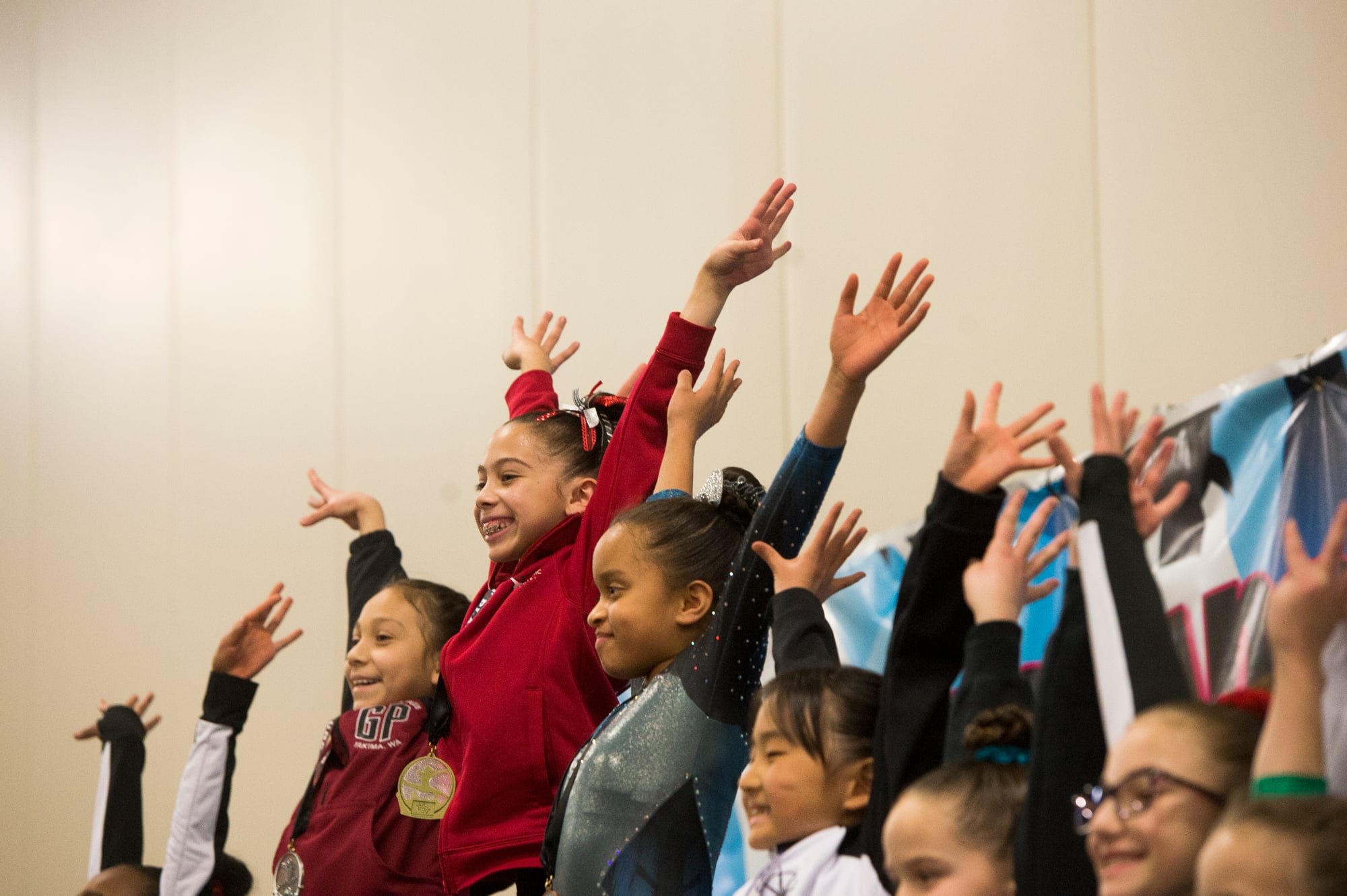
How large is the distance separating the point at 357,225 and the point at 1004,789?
2.58 m

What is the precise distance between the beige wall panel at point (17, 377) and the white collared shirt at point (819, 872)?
2820 millimetres

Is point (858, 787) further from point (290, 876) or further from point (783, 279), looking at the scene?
point (783, 279)

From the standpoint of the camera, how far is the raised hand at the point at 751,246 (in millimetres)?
1845

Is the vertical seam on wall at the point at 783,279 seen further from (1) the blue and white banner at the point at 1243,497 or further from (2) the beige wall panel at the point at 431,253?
(1) the blue and white banner at the point at 1243,497

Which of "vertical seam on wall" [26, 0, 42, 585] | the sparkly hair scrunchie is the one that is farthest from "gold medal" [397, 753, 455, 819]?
"vertical seam on wall" [26, 0, 42, 585]

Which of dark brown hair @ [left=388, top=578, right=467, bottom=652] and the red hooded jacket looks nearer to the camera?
the red hooded jacket

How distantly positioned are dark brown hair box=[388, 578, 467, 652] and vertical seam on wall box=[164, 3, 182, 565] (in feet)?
4.57

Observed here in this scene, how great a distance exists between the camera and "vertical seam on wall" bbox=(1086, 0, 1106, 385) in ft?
8.14

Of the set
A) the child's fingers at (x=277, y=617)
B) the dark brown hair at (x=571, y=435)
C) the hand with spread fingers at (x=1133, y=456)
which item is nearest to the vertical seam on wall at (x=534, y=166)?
the child's fingers at (x=277, y=617)

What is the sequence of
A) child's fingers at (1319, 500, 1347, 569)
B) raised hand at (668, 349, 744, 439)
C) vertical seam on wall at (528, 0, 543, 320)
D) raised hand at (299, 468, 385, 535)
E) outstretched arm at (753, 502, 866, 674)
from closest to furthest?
child's fingers at (1319, 500, 1347, 569), outstretched arm at (753, 502, 866, 674), raised hand at (668, 349, 744, 439), raised hand at (299, 468, 385, 535), vertical seam on wall at (528, 0, 543, 320)

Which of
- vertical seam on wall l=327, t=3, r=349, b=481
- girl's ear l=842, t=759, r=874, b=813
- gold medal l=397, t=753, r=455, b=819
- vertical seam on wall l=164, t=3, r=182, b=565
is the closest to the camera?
girl's ear l=842, t=759, r=874, b=813

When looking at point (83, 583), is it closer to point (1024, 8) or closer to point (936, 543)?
point (1024, 8)

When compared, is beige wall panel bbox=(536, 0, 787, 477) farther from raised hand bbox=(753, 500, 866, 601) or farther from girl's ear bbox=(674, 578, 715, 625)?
raised hand bbox=(753, 500, 866, 601)

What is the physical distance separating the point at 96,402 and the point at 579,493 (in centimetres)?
212
